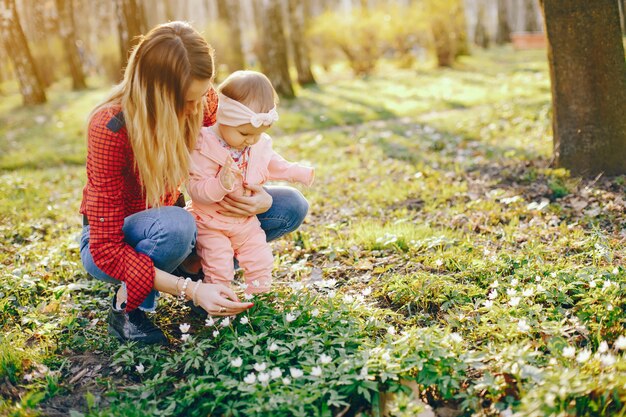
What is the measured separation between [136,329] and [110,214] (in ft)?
2.08

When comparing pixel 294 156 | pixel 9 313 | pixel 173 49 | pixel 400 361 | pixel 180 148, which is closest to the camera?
Answer: pixel 400 361

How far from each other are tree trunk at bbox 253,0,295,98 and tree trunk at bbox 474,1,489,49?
18.6 meters

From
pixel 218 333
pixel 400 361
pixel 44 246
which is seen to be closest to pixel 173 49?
pixel 218 333

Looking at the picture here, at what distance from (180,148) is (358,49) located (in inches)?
680

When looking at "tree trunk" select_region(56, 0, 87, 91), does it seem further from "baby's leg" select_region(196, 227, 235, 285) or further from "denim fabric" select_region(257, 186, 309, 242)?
"baby's leg" select_region(196, 227, 235, 285)

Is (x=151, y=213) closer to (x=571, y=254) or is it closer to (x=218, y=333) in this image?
(x=218, y=333)

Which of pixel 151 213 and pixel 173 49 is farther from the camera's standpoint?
pixel 151 213

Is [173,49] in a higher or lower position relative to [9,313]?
higher

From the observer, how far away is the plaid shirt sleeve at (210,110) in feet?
11.0

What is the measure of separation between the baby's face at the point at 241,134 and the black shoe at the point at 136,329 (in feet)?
3.43

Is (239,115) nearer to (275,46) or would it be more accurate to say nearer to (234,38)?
(275,46)

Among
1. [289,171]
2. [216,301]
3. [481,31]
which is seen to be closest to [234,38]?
[289,171]

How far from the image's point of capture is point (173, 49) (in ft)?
8.64

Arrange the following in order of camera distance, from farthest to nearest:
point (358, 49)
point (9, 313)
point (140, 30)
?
1. point (358, 49)
2. point (140, 30)
3. point (9, 313)
